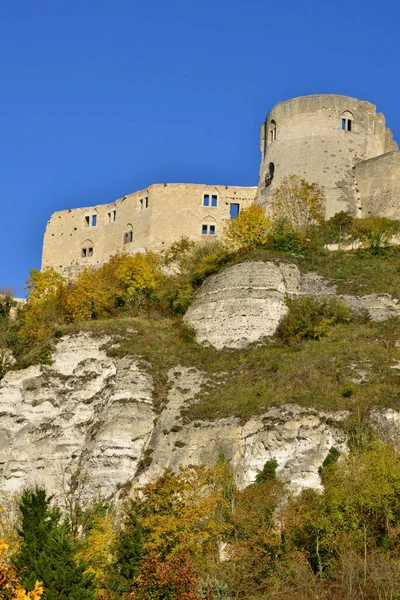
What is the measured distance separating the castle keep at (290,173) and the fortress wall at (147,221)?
71mm

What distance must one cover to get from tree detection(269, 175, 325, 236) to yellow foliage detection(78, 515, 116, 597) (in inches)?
1226

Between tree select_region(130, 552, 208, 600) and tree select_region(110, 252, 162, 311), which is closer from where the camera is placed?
tree select_region(130, 552, 208, 600)

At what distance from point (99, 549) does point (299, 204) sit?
36673 mm

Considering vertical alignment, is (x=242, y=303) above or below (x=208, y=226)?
below

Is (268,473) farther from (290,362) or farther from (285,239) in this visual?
(285,239)

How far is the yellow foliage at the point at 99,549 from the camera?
40.1 metres

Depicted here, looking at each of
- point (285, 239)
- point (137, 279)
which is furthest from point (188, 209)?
point (285, 239)

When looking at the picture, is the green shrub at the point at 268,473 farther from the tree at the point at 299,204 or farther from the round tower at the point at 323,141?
the round tower at the point at 323,141

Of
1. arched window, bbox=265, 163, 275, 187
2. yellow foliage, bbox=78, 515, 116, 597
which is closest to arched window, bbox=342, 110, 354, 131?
arched window, bbox=265, 163, 275, 187

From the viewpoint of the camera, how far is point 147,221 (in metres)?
78.1

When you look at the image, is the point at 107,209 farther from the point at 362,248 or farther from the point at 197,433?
the point at 197,433

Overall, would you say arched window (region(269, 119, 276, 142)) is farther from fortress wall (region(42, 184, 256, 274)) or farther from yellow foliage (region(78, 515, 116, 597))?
yellow foliage (region(78, 515, 116, 597))

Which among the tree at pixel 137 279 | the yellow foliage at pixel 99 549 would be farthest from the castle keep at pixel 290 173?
the yellow foliage at pixel 99 549

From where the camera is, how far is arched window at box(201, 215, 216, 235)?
77812 millimetres
